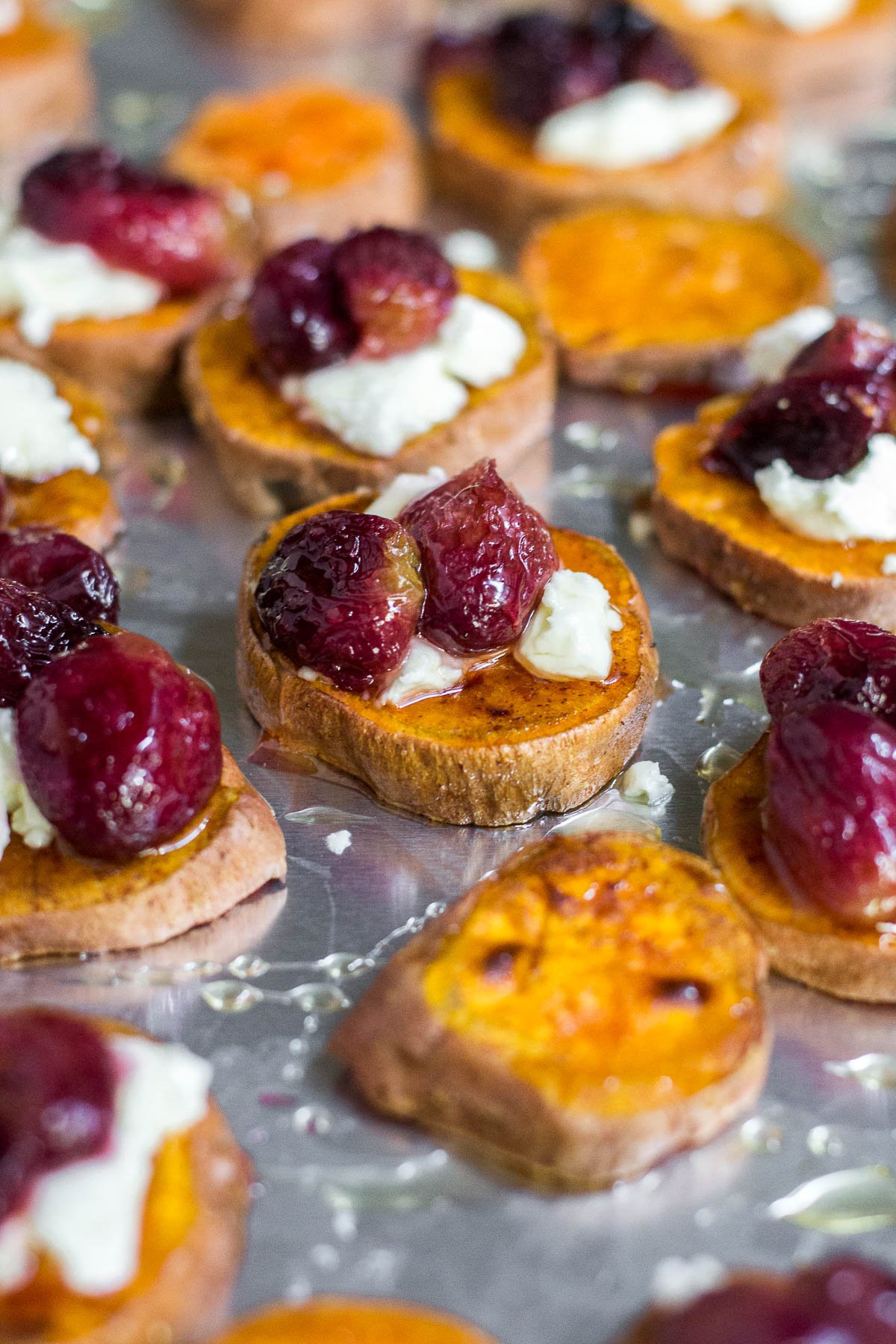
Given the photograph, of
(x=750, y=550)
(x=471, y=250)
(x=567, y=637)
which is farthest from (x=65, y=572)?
(x=471, y=250)

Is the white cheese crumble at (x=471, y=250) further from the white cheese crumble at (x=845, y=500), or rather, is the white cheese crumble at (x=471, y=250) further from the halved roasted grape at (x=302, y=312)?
the white cheese crumble at (x=845, y=500)

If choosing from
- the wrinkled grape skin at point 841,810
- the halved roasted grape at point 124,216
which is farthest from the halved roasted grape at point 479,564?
the halved roasted grape at point 124,216

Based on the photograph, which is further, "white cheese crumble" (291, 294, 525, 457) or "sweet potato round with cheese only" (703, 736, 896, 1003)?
"white cheese crumble" (291, 294, 525, 457)

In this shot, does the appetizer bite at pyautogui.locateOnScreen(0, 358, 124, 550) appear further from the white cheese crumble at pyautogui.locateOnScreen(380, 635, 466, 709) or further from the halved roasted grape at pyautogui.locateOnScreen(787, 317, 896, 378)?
the halved roasted grape at pyautogui.locateOnScreen(787, 317, 896, 378)

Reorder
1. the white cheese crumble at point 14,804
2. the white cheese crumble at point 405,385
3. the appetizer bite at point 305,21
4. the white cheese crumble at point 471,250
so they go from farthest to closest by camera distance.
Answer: the appetizer bite at point 305,21 → the white cheese crumble at point 471,250 → the white cheese crumble at point 405,385 → the white cheese crumble at point 14,804

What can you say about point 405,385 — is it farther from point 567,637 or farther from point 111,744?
point 111,744

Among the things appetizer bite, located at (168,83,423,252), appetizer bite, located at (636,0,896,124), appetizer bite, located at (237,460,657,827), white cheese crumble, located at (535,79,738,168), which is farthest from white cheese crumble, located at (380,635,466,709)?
appetizer bite, located at (636,0,896,124)
